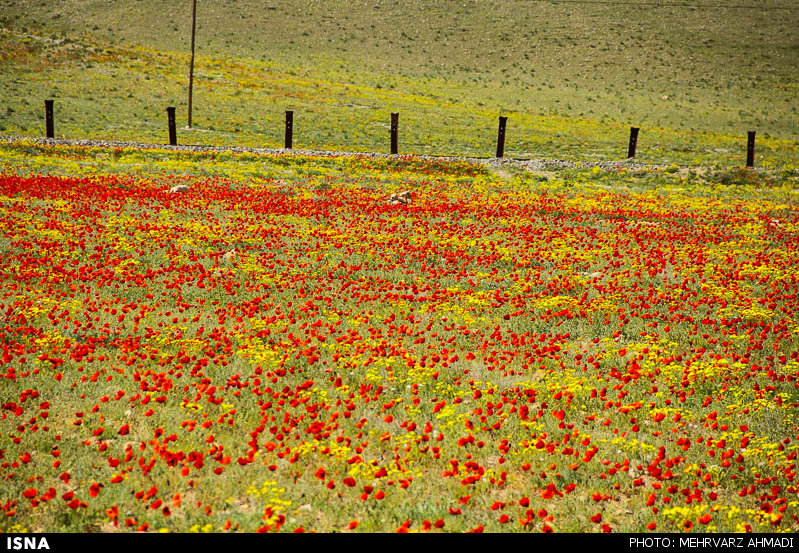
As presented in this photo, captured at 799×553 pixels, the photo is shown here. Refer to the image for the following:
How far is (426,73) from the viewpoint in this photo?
72.2 meters

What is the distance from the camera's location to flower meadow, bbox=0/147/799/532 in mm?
5656

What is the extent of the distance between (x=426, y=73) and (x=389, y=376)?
69.2 metres

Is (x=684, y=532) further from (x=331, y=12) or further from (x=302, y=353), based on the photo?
(x=331, y=12)

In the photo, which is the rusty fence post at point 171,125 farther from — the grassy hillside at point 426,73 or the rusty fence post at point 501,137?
the rusty fence post at point 501,137

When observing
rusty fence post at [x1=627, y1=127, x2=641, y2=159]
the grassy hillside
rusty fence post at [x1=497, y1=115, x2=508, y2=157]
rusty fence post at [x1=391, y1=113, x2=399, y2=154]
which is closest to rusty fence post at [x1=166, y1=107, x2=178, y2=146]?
the grassy hillside

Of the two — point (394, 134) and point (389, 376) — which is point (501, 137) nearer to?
point (394, 134)

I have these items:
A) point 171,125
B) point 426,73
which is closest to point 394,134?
point 171,125

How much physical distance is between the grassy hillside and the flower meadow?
22343mm

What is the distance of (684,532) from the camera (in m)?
5.27

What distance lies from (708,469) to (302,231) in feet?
38.7

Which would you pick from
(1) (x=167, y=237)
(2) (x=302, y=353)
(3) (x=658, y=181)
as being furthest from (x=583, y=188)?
(2) (x=302, y=353)

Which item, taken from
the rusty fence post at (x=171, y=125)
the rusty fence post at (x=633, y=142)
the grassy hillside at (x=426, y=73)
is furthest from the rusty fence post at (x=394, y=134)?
the rusty fence post at (x=633, y=142)

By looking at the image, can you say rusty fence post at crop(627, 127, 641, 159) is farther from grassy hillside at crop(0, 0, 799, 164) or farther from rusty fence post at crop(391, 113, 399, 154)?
rusty fence post at crop(391, 113, 399, 154)

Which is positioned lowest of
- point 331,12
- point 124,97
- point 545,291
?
point 545,291
